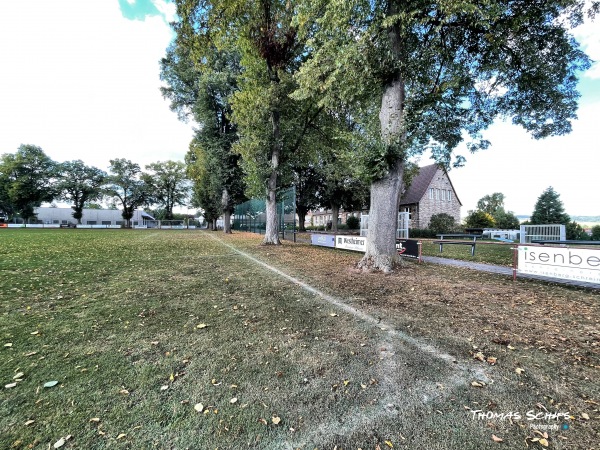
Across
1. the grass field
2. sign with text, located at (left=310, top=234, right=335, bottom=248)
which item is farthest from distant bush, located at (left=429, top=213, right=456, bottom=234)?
the grass field

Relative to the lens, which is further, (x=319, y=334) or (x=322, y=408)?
(x=319, y=334)

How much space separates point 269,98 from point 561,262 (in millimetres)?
11741

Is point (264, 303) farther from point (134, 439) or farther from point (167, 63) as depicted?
point (167, 63)

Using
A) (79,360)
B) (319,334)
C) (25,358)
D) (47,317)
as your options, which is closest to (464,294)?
(319,334)

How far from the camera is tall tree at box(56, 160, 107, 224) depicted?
51.1m

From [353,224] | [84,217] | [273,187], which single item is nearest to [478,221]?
[353,224]

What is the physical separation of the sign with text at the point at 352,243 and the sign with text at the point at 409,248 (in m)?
1.46

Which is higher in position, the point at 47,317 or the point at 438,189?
the point at 438,189

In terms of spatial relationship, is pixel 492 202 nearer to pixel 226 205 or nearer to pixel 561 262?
pixel 226 205

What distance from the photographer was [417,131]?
7180mm

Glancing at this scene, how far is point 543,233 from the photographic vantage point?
15.0 metres

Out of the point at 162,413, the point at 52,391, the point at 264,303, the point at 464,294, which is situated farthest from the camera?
the point at 464,294

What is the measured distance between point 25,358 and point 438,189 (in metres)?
38.4

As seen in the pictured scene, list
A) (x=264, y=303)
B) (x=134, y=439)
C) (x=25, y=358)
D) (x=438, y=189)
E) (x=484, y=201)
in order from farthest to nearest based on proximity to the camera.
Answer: (x=484, y=201)
(x=438, y=189)
(x=264, y=303)
(x=25, y=358)
(x=134, y=439)
